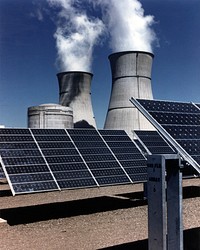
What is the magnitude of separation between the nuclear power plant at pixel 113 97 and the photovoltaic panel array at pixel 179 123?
50.5 ft

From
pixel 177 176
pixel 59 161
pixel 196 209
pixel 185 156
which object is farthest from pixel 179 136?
pixel 177 176

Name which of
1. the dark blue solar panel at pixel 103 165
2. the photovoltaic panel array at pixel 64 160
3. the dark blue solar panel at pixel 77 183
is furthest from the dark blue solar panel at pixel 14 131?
the dark blue solar panel at pixel 77 183

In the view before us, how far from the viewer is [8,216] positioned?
37.3 feet

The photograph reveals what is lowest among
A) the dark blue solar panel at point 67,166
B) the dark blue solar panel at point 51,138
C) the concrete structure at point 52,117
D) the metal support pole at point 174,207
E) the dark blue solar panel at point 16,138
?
the metal support pole at point 174,207

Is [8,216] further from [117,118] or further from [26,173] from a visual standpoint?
[117,118]

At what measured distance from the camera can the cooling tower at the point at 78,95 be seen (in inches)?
1348

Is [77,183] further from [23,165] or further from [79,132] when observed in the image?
[79,132]

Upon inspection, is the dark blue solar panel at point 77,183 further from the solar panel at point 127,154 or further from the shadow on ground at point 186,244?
the shadow on ground at point 186,244

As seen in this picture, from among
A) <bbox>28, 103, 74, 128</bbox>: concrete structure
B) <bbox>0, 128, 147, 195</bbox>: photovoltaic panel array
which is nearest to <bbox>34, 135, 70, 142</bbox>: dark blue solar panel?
<bbox>0, 128, 147, 195</bbox>: photovoltaic panel array

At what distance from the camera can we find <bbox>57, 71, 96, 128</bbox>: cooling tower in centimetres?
3425

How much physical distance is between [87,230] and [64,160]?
332 centimetres

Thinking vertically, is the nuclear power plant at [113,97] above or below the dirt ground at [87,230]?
above

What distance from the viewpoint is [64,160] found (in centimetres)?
1170

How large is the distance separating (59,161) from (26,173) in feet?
4.69
